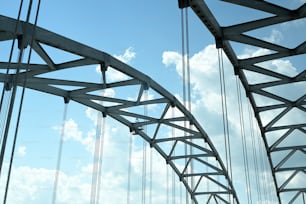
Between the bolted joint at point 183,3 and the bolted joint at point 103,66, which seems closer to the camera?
the bolted joint at point 183,3

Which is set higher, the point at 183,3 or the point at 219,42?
the point at 219,42

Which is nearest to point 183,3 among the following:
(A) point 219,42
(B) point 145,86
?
(A) point 219,42

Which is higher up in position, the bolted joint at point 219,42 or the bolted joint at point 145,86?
the bolted joint at point 219,42

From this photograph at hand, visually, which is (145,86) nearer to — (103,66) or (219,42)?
(103,66)

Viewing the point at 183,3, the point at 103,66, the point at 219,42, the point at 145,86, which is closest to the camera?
the point at 183,3

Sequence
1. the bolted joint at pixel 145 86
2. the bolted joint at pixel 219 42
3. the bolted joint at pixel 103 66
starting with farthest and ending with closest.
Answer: the bolted joint at pixel 145 86 < the bolted joint at pixel 103 66 < the bolted joint at pixel 219 42

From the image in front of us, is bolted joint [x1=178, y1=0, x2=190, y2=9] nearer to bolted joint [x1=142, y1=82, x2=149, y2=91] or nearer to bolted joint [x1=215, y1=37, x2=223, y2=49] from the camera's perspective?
bolted joint [x1=215, y1=37, x2=223, y2=49]

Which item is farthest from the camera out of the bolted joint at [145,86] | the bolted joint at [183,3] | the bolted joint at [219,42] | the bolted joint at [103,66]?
the bolted joint at [145,86]

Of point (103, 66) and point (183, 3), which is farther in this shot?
point (103, 66)

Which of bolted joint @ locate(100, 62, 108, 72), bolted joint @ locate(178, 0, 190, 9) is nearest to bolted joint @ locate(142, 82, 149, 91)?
bolted joint @ locate(100, 62, 108, 72)

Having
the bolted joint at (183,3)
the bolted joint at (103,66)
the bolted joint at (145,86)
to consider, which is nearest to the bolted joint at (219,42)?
the bolted joint at (183,3)

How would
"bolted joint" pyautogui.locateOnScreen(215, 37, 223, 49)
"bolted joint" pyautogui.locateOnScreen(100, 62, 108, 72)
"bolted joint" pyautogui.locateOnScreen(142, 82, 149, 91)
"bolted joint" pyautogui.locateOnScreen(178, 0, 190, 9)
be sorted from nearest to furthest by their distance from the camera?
"bolted joint" pyautogui.locateOnScreen(178, 0, 190, 9)
"bolted joint" pyautogui.locateOnScreen(215, 37, 223, 49)
"bolted joint" pyautogui.locateOnScreen(100, 62, 108, 72)
"bolted joint" pyautogui.locateOnScreen(142, 82, 149, 91)

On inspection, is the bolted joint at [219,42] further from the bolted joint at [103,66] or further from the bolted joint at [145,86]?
the bolted joint at [145,86]

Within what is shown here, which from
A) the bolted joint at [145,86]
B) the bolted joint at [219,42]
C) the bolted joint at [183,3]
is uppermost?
the bolted joint at [219,42]
